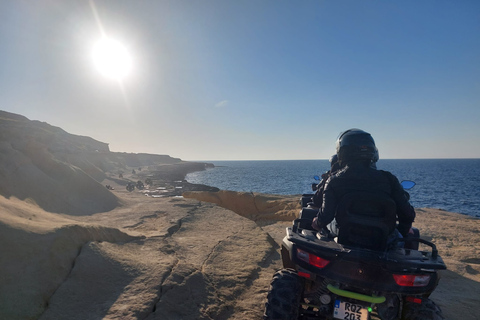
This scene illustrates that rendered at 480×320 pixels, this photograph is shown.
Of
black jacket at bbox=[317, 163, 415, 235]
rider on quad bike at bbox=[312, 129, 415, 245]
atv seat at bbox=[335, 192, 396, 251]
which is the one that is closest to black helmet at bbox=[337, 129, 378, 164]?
rider on quad bike at bbox=[312, 129, 415, 245]

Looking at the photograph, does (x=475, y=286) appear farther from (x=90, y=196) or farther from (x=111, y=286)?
(x=90, y=196)

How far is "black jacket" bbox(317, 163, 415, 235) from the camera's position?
2703 millimetres

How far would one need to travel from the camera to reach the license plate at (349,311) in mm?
2432

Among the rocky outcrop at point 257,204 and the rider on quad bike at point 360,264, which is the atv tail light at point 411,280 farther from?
the rocky outcrop at point 257,204

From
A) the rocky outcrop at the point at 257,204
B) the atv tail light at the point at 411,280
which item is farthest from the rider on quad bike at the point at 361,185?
the rocky outcrop at the point at 257,204

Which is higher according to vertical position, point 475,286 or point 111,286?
point 111,286

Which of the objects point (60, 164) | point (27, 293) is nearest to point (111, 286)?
point (27, 293)

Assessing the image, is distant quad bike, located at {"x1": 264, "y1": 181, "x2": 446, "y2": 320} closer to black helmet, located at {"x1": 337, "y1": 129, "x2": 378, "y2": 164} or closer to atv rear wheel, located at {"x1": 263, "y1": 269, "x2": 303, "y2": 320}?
atv rear wheel, located at {"x1": 263, "y1": 269, "x2": 303, "y2": 320}

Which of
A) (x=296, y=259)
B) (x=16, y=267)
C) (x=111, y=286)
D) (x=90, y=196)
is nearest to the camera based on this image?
(x=296, y=259)

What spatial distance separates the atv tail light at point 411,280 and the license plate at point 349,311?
43 cm

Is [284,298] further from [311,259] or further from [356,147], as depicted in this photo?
[356,147]

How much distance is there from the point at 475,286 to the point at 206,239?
5.83 meters

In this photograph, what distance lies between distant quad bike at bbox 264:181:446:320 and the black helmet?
24.0 inches

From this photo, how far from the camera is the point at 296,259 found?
8.99 ft
